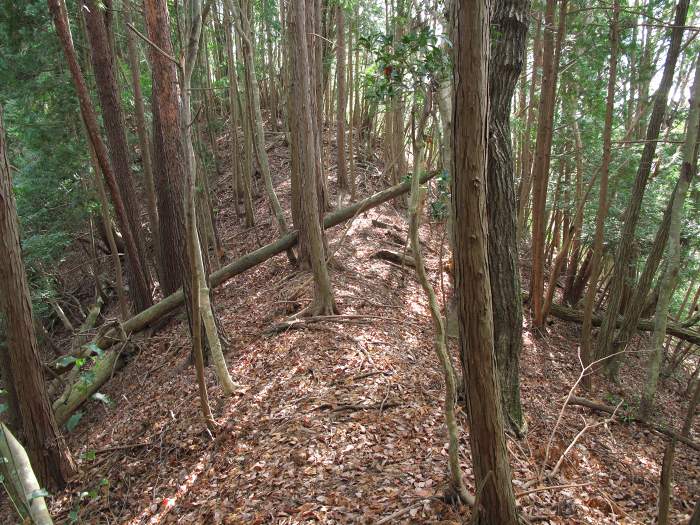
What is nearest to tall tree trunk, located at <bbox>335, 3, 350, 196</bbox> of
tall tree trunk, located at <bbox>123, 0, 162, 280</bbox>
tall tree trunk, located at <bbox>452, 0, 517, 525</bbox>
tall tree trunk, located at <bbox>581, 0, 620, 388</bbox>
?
tall tree trunk, located at <bbox>123, 0, 162, 280</bbox>

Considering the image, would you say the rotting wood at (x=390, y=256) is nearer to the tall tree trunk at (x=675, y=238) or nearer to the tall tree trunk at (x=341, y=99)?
the tall tree trunk at (x=341, y=99)

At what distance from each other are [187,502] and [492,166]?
444cm

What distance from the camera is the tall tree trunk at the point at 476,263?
2285mm

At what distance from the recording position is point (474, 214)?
8.07ft

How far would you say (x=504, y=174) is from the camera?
13.9ft

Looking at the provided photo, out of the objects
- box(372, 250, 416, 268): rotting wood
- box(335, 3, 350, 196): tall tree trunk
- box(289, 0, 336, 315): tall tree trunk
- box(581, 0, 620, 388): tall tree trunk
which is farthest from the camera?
box(335, 3, 350, 196): tall tree trunk

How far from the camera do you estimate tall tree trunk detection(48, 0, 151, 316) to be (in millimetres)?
7062

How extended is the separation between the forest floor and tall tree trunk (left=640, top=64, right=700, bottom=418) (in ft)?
2.77

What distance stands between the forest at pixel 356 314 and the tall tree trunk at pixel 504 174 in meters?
0.02

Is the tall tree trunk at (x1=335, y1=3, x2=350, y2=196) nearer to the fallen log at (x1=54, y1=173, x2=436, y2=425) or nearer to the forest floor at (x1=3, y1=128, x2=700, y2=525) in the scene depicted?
the fallen log at (x1=54, y1=173, x2=436, y2=425)

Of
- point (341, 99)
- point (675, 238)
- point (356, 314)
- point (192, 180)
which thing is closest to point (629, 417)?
point (675, 238)

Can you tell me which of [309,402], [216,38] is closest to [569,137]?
[309,402]

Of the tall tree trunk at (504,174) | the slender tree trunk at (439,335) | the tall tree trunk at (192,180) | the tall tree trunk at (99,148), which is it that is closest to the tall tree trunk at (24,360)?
the tall tree trunk at (192,180)

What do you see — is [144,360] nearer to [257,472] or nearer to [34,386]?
[34,386]
